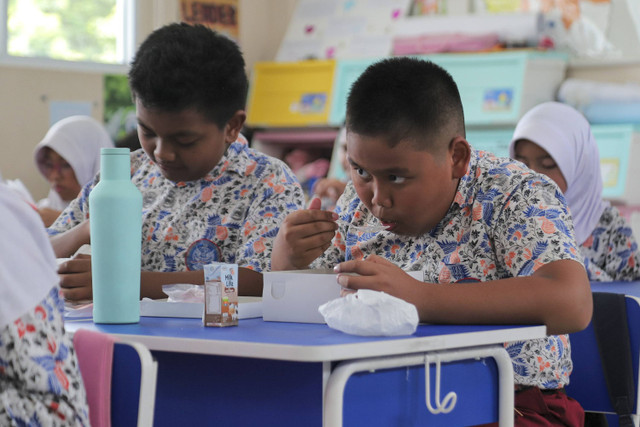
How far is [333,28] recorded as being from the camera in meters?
5.96

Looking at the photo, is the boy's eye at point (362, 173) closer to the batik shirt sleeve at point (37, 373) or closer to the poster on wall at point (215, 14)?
the batik shirt sleeve at point (37, 373)

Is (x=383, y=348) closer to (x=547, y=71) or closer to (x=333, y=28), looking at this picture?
(x=547, y=71)

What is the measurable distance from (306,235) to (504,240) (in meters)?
0.35

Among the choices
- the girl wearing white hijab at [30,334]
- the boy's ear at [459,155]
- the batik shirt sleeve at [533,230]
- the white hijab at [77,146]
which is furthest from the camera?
the white hijab at [77,146]

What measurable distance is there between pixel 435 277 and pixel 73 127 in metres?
3.18

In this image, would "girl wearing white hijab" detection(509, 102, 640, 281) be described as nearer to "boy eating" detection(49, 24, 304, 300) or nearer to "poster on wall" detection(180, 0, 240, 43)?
"boy eating" detection(49, 24, 304, 300)

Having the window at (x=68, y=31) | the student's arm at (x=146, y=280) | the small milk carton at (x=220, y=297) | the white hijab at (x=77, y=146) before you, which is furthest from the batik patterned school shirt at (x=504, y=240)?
the window at (x=68, y=31)

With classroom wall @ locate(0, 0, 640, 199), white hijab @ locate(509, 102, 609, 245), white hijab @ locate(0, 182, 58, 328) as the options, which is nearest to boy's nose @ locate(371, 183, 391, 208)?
white hijab @ locate(0, 182, 58, 328)

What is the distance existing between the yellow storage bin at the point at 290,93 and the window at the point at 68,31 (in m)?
0.85

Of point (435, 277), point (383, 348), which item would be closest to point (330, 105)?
point (435, 277)

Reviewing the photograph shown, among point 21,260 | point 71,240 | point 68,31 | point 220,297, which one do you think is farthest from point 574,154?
point 68,31

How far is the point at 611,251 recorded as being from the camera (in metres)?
3.05

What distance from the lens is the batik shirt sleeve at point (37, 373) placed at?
102 centimetres

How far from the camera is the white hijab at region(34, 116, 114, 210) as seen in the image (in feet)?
14.5
